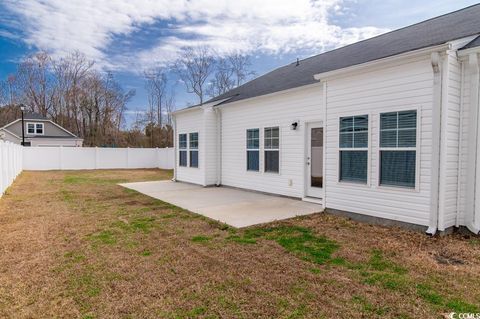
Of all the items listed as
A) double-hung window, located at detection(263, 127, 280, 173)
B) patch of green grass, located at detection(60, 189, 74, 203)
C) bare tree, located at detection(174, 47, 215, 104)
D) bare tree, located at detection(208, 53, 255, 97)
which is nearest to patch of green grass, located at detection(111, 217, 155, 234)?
patch of green grass, located at detection(60, 189, 74, 203)

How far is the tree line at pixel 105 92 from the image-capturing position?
90.8 ft

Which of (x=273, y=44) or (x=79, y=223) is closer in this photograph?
(x=79, y=223)

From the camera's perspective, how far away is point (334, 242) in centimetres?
459

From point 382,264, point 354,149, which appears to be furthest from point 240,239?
point 354,149

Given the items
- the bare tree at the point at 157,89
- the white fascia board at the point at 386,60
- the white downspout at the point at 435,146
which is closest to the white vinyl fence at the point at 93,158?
the bare tree at the point at 157,89

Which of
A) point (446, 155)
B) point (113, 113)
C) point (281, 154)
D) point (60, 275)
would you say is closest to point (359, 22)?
point (281, 154)

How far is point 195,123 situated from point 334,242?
838 centimetres

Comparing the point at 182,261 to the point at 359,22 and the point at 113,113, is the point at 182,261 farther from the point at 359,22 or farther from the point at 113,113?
the point at 113,113

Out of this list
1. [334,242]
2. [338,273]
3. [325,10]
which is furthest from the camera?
[325,10]

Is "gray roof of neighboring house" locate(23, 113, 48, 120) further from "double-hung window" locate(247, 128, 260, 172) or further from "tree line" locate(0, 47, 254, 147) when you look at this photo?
"double-hung window" locate(247, 128, 260, 172)

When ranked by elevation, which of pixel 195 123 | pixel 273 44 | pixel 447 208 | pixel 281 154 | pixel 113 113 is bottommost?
pixel 447 208

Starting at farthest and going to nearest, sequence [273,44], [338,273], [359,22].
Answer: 1. [273,44]
2. [359,22]
3. [338,273]

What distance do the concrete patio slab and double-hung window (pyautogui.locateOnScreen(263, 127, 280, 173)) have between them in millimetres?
879

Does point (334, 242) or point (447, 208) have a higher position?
point (447, 208)
